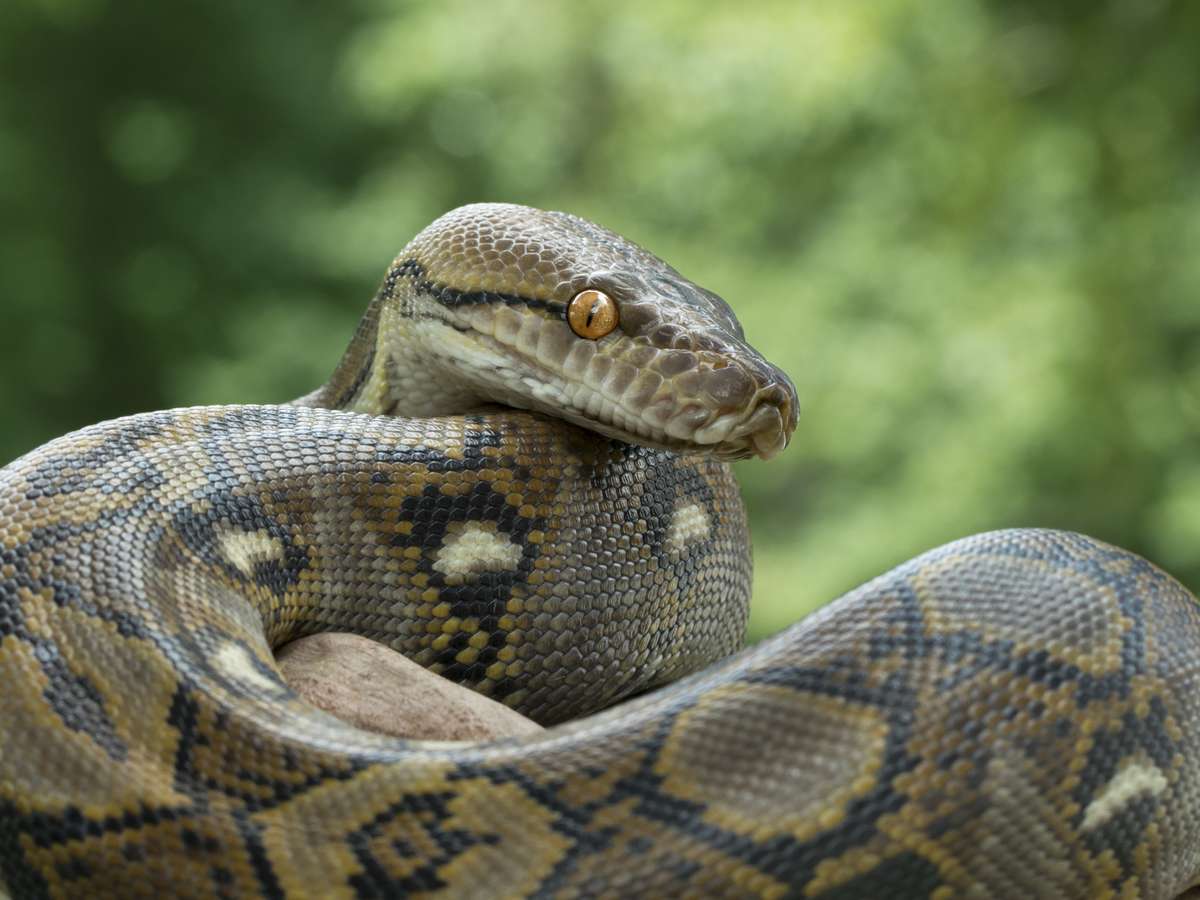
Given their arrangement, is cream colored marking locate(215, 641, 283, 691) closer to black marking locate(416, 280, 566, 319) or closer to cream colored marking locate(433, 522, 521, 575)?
cream colored marking locate(433, 522, 521, 575)

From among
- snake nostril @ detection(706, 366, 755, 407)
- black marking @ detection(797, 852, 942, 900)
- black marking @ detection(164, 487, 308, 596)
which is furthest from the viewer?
snake nostril @ detection(706, 366, 755, 407)

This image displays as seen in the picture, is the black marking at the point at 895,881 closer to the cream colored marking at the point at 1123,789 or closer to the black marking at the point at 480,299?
the cream colored marking at the point at 1123,789

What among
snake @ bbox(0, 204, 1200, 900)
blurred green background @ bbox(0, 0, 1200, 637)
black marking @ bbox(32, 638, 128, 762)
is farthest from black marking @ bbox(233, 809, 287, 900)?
blurred green background @ bbox(0, 0, 1200, 637)

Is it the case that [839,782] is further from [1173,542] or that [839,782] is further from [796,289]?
[796,289]

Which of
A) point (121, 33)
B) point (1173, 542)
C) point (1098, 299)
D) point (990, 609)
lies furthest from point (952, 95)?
point (990, 609)

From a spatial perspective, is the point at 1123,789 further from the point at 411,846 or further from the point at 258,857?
the point at 258,857

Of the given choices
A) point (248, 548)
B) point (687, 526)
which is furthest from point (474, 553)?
point (687, 526)

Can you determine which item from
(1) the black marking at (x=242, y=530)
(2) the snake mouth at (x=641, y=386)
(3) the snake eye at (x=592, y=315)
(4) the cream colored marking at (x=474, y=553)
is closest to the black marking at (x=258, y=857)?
(1) the black marking at (x=242, y=530)
